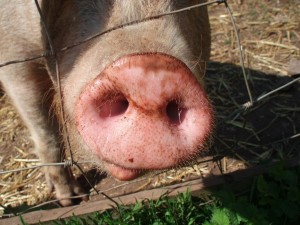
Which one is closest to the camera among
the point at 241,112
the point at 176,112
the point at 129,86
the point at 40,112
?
the point at 129,86

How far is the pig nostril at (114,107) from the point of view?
58.7 inches

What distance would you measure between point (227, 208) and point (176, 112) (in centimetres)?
85

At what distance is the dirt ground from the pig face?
0.59 metres

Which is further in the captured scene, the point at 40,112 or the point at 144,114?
the point at 40,112

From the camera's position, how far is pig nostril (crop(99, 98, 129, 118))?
1490 mm

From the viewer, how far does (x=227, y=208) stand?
2.17 meters

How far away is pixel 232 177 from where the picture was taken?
2.35 meters

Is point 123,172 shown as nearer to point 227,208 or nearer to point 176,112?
point 176,112

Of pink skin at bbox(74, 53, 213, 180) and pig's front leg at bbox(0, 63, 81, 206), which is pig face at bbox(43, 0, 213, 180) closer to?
pink skin at bbox(74, 53, 213, 180)

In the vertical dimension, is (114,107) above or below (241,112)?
above

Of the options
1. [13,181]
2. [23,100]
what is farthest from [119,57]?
[13,181]

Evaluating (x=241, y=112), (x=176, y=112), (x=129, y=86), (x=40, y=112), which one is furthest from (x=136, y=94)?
(x=40, y=112)

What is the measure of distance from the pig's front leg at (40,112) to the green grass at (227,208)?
44 cm

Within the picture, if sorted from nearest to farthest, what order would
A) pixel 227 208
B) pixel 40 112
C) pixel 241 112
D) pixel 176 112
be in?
pixel 176 112 → pixel 227 208 → pixel 241 112 → pixel 40 112
